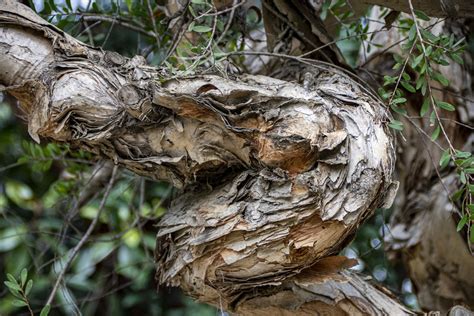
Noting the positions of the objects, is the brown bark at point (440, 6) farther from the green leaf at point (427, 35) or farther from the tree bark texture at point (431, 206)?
the tree bark texture at point (431, 206)

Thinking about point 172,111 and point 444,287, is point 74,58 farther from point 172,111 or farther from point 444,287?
point 444,287

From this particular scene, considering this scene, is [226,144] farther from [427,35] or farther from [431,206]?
[431,206]

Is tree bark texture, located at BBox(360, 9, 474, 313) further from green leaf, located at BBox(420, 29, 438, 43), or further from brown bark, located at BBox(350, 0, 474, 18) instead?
green leaf, located at BBox(420, 29, 438, 43)

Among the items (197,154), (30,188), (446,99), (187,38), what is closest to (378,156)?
(197,154)

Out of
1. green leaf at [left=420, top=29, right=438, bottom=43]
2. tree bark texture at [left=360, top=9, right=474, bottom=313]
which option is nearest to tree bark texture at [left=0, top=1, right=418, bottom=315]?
green leaf at [left=420, top=29, right=438, bottom=43]

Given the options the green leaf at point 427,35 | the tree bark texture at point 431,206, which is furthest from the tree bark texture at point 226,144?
the tree bark texture at point 431,206

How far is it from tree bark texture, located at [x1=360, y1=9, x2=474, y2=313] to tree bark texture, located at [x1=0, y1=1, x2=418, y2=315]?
0.62 m

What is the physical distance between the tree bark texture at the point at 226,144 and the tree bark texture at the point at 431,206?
62 centimetres

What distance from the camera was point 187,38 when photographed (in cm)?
127

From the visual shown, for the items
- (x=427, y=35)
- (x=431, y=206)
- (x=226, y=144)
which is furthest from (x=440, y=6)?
(x=431, y=206)

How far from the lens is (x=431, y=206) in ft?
5.14

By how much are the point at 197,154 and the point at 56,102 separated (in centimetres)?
19

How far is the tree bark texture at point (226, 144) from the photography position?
0.87 m

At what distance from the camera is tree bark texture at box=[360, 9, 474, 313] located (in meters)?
1.52
